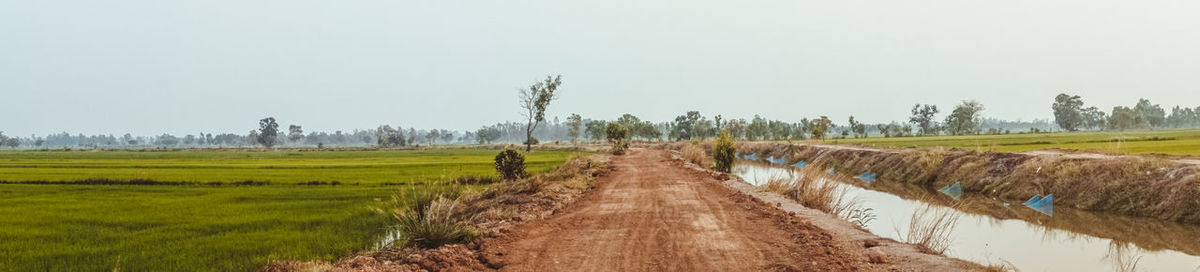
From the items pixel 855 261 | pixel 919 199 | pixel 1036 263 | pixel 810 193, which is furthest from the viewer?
pixel 919 199

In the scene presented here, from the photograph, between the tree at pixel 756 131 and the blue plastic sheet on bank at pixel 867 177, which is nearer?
the blue plastic sheet on bank at pixel 867 177

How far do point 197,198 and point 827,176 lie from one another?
1923 centimetres

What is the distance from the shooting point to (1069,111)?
139m

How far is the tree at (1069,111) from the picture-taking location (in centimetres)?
13838

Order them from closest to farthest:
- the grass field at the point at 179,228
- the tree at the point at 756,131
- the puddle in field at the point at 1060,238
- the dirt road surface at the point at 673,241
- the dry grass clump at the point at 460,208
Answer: the dirt road surface at the point at 673,241
the grass field at the point at 179,228
the dry grass clump at the point at 460,208
the puddle in field at the point at 1060,238
the tree at the point at 756,131

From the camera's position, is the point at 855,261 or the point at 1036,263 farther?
the point at 1036,263

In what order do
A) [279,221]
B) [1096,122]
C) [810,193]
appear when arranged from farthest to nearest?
1. [1096,122]
2. [810,193]
3. [279,221]

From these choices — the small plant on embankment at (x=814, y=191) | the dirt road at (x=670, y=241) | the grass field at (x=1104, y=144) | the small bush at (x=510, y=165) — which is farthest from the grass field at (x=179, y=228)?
the grass field at (x=1104, y=144)

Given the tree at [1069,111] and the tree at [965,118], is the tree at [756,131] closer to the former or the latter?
the tree at [965,118]

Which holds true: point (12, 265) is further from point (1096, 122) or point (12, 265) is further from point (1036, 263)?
point (1096, 122)

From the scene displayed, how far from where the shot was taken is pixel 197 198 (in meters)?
18.6

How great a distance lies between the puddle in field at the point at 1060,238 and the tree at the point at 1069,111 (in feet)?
505

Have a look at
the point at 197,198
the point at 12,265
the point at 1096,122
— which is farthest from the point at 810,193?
the point at 1096,122

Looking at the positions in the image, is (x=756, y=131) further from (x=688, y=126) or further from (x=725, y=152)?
(x=725, y=152)
